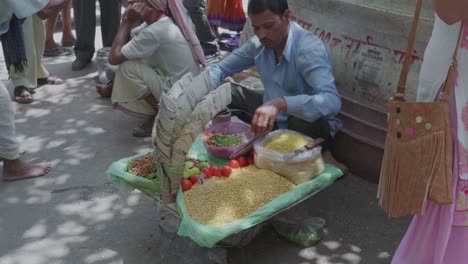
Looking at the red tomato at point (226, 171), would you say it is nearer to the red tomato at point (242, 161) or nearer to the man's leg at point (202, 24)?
the red tomato at point (242, 161)

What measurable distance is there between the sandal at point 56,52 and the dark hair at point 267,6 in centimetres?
412

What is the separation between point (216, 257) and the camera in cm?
286

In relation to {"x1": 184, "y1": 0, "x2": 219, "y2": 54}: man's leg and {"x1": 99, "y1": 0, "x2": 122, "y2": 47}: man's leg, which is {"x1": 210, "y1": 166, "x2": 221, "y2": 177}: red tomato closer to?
{"x1": 99, "y1": 0, "x2": 122, "y2": 47}: man's leg

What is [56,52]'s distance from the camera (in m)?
6.68

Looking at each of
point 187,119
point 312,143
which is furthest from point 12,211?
point 312,143

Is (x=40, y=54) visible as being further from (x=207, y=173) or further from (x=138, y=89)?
(x=207, y=173)

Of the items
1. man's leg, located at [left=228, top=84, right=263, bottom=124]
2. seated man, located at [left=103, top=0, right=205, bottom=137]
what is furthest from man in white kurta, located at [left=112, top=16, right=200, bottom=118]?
man's leg, located at [left=228, top=84, right=263, bottom=124]

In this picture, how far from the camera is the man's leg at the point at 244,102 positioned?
13.4 ft

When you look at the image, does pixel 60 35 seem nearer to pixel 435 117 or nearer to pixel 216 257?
pixel 216 257

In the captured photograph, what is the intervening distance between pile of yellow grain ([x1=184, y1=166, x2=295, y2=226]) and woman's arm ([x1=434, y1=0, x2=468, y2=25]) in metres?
1.26

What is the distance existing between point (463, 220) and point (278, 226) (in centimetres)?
116

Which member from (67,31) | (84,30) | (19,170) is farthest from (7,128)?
(67,31)

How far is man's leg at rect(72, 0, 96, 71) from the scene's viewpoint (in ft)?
19.9

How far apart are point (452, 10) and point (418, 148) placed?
1.84 feet
